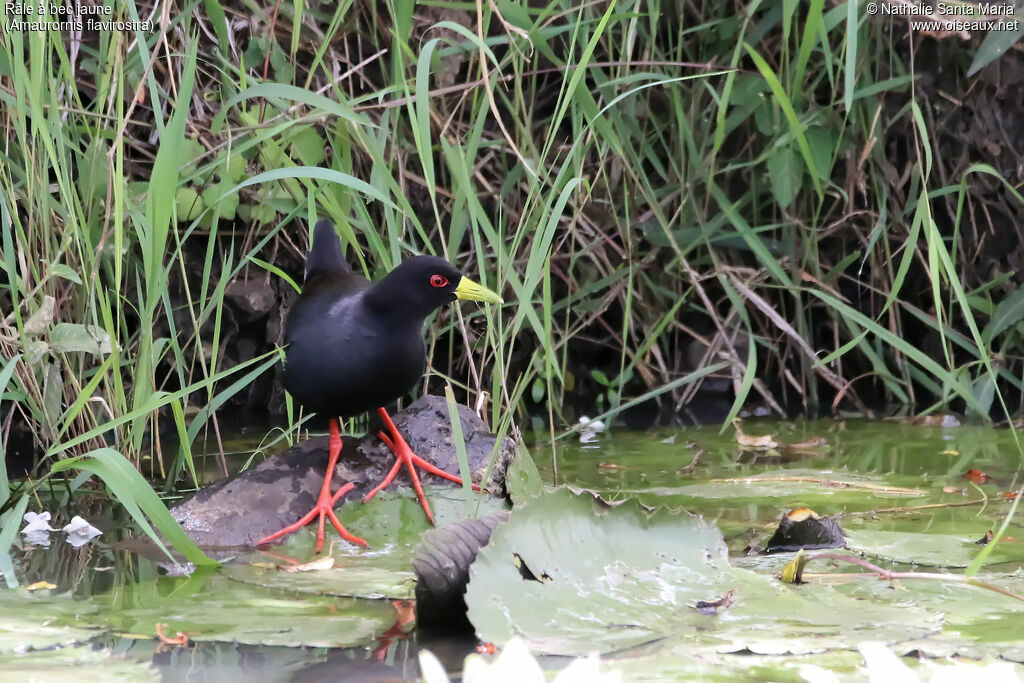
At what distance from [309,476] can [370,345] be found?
32cm

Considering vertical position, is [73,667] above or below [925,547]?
above

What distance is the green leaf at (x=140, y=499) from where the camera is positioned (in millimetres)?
2164

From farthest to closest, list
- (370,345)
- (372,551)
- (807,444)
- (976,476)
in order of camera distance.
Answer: (807,444)
(976,476)
(370,345)
(372,551)

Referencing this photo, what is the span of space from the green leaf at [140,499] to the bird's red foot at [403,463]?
0.48 metres

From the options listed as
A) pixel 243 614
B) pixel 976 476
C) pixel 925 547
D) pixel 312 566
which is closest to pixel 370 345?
pixel 312 566

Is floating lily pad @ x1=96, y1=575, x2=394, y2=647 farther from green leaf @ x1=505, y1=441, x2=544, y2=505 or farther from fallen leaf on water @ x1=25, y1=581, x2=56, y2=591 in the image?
green leaf @ x1=505, y1=441, x2=544, y2=505

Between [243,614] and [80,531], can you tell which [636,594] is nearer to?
[243,614]

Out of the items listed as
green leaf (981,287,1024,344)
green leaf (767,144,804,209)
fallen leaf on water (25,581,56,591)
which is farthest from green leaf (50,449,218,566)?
green leaf (981,287,1024,344)

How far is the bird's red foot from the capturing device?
2604 millimetres

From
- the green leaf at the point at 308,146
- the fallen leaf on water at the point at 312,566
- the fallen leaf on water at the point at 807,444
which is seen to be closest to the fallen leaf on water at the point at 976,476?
the fallen leaf on water at the point at 807,444

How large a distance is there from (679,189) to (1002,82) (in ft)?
3.56

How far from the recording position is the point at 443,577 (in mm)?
1893

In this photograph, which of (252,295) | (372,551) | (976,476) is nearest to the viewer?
(372,551)

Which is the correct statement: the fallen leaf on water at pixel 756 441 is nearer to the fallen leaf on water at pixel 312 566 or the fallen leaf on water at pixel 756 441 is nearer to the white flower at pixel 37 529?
the fallen leaf on water at pixel 312 566
